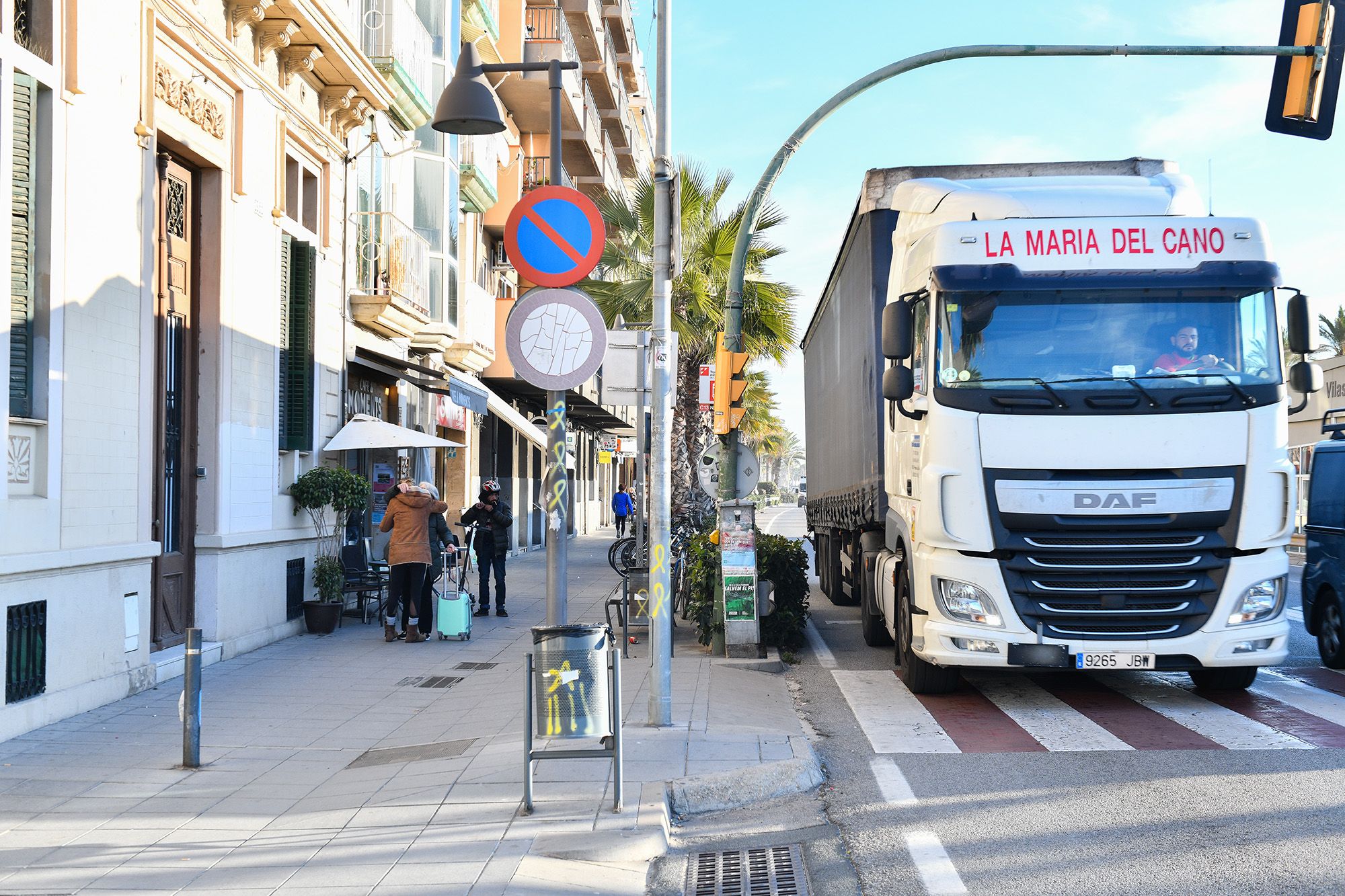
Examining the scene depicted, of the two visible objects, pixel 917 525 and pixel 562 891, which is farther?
pixel 917 525

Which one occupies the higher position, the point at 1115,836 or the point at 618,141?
the point at 618,141

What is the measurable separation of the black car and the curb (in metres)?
5.83

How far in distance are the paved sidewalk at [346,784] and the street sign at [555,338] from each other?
2.09 m

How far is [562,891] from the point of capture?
15.6ft

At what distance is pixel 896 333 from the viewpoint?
8.76 meters

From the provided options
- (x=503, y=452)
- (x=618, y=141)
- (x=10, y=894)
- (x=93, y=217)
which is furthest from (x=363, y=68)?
(x=618, y=141)

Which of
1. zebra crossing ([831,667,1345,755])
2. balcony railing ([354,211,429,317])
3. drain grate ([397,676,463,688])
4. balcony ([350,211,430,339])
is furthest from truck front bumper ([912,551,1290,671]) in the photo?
balcony railing ([354,211,429,317])

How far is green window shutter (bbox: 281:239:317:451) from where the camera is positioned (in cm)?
1368

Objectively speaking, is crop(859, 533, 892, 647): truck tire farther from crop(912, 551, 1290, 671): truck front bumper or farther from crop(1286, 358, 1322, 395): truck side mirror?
crop(1286, 358, 1322, 395): truck side mirror

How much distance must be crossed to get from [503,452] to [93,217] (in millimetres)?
23242

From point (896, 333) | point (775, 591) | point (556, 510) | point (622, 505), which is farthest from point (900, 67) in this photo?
point (622, 505)

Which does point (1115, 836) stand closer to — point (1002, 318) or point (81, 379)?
point (1002, 318)

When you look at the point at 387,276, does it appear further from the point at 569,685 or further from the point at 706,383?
the point at 569,685

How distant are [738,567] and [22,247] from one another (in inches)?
243
